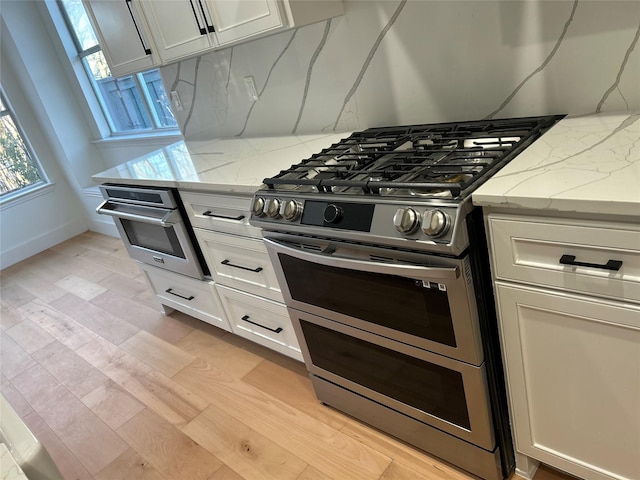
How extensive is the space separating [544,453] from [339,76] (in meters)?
1.59

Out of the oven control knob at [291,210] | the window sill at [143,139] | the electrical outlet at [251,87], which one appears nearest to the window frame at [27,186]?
the window sill at [143,139]

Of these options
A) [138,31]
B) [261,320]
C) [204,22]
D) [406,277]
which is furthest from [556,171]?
[138,31]

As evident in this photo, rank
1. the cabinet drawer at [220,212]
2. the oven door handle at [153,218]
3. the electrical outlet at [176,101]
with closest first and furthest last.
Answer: the cabinet drawer at [220,212] < the oven door handle at [153,218] < the electrical outlet at [176,101]

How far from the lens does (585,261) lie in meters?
1.03

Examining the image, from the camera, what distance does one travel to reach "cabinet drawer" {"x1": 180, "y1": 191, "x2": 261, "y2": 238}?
5.98 ft

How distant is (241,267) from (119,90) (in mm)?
2865

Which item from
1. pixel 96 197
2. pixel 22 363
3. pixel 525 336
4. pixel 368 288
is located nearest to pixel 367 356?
pixel 368 288

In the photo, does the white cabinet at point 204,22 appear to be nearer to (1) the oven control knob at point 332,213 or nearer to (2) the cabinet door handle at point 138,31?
(2) the cabinet door handle at point 138,31

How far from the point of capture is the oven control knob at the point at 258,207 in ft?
5.11

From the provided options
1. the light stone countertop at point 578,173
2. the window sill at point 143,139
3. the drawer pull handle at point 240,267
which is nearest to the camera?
the light stone countertop at point 578,173

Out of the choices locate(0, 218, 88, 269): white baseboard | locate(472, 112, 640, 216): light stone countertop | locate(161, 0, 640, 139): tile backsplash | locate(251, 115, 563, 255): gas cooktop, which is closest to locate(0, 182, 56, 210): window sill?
locate(0, 218, 88, 269): white baseboard

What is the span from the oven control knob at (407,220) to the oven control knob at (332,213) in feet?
0.65

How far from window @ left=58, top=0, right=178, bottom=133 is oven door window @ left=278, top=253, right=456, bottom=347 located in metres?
2.55

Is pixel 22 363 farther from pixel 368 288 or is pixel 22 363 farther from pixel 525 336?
pixel 525 336
